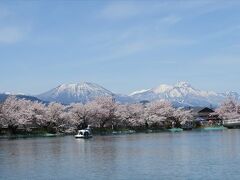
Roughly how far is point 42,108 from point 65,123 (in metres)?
4.74

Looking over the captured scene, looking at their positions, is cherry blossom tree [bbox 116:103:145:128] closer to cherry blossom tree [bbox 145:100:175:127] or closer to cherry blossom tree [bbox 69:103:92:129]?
cherry blossom tree [bbox 145:100:175:127]

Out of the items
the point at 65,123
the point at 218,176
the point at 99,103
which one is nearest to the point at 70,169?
the point at 218,176

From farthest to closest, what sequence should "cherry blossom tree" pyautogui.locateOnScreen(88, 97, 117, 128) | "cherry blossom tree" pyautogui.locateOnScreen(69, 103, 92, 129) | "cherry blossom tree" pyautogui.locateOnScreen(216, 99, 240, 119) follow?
"cherry blossom tree" pyautogui.locateOnScreen(216, 99, 240, 119) → "cherry blossom tree" pyautogui.locateOnScreen(88, 97, 117, 128) → "cherry blossom tree" pyautogui.locateOnScreen(69, 103, 92, 129)

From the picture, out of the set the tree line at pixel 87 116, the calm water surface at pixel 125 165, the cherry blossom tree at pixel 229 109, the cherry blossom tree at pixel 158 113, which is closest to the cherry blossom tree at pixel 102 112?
the tree line at pixel 87 116

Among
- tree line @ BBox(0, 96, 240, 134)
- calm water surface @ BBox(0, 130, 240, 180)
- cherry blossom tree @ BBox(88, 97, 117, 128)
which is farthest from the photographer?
cherry blossom tree @ BBox(88, 97, 117, 128)

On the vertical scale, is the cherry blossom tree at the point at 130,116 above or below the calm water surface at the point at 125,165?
above

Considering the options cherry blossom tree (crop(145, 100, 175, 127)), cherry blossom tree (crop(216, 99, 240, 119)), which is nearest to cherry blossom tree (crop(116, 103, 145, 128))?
cherry blossom tree (crop(145, 100, 175, 127))

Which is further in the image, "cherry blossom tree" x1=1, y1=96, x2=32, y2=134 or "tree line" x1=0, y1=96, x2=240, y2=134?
"tree line" x1=0, y1=96, x2=240, y2=134

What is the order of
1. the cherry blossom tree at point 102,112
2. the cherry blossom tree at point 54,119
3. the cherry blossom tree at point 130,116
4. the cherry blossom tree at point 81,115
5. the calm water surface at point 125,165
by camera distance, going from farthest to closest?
the cherry blossom tree at point 130,116
the cherry blossom tree at point 102,112
the cherry blossom tree at point 81,115
the cherry blossom tree at point 54,119
the calm water surface at point 125,165

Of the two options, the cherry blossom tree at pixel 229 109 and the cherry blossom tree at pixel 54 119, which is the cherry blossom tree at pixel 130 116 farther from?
the cherry blossom tree at pixel 229 109

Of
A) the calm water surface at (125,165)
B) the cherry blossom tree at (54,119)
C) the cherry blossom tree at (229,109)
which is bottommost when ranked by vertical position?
the calm water surface at (125,165)

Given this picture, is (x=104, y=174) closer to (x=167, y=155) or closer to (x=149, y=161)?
(x=149, y=161)

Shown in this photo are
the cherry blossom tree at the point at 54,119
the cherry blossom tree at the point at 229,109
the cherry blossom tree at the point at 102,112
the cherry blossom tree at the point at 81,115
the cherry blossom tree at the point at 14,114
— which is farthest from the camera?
the cherry blossom tree at the point at 229,109

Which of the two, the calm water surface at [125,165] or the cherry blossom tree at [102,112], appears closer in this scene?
the calm water surface at [125,165]
